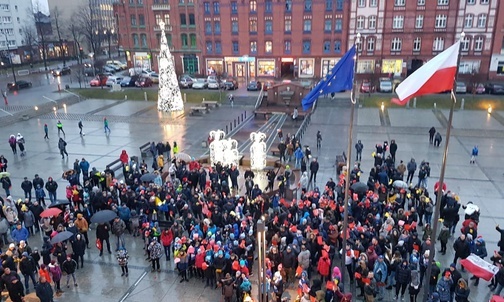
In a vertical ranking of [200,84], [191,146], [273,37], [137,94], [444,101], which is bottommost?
[191,146]

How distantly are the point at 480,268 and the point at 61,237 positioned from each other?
1311cm

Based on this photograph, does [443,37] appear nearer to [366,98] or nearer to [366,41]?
[366,41]

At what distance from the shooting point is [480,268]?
12102 mm

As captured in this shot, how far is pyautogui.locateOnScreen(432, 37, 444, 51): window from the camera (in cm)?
4842

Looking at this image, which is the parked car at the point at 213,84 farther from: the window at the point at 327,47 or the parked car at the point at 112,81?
the window at the point at 327,47

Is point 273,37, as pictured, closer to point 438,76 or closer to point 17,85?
point 17,85

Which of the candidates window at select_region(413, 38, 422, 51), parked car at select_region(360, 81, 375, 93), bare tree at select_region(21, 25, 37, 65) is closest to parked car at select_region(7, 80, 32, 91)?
bare tree at select_region(21, 25, 37, 65)

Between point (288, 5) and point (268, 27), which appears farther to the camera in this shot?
point (268, 27)

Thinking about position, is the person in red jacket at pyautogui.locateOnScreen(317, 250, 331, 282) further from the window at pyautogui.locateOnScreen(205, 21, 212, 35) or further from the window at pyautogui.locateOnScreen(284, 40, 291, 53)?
the window at pyautogui.locateOnScreen(205, 21, 212, 35)

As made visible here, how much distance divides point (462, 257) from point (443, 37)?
4190 centimetres

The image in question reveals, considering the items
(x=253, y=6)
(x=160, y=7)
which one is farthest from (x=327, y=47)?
(x=160, y=7)

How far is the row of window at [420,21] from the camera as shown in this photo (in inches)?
1834

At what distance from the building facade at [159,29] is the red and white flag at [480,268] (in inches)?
1950

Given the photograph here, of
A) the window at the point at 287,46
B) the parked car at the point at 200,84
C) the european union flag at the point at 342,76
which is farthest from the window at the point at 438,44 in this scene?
the european union flag at the point at 342,76
